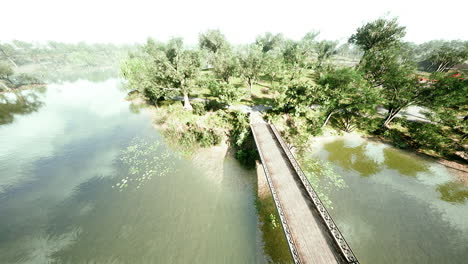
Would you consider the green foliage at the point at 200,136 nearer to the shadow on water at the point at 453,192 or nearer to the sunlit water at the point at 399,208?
the sunlit water at the point at 399,208

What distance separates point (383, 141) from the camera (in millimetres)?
21844

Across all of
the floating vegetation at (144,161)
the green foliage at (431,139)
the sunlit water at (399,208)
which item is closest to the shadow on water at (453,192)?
the sunlit water at (399,208)

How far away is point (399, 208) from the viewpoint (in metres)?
13.1

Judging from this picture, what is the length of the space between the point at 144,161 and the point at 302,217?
18.5 meters

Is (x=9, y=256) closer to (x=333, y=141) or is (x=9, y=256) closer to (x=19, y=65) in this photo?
(x=333, y=141)

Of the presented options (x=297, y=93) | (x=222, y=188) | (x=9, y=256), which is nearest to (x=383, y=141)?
(x=297, y=93)

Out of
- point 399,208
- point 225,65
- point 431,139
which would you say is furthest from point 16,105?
point 431,139

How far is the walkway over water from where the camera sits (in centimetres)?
800

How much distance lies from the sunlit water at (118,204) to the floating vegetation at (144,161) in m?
0.12

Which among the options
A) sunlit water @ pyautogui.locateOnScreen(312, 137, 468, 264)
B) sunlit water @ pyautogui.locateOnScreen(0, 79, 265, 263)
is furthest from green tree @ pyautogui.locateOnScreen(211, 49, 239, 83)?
sunlit water @ pyautogui.locateOnScreen(312, 137, 468, 264)

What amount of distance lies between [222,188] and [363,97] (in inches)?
859

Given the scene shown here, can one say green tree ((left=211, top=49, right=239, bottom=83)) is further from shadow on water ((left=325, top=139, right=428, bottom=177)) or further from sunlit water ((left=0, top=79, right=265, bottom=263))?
shadow on water ((left=325, top=139, right=428, bottom=177))

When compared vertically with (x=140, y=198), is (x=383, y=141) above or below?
above

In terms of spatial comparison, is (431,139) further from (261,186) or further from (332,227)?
(261,186)
